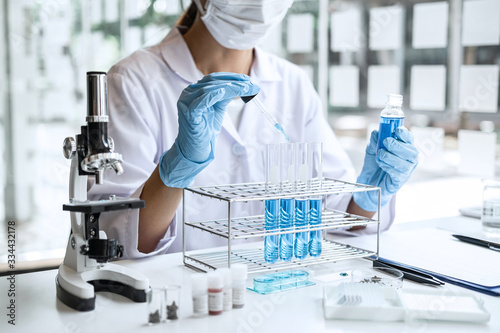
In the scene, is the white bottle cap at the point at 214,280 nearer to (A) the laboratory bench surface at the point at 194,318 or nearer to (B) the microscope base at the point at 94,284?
(A) the laboratory bench surface at the point at 194,318

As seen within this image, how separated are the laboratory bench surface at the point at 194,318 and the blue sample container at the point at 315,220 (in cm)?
13

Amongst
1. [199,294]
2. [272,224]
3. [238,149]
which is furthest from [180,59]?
[199,294]

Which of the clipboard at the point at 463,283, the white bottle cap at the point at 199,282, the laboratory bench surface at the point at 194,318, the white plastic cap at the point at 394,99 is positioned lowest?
the laboratory bench surface at the point at 194,318

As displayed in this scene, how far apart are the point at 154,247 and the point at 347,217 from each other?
→ 0.60 meters

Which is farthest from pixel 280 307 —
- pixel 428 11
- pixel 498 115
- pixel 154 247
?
pixel 428 11

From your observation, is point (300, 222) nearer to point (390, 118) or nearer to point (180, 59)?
point (390, 118)

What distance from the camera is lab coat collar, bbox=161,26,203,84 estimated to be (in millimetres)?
1942

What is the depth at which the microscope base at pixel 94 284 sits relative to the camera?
1.14 meters

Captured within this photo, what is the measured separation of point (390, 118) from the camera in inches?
60.9

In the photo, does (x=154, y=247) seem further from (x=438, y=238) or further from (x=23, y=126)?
(x=23, y=126)

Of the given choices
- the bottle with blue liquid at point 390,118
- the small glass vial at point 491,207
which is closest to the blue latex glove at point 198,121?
the bottle with blue liquid at point 390,118

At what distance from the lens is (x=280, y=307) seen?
117 cm

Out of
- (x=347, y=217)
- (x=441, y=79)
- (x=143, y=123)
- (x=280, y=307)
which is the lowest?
(x=280, y=307)

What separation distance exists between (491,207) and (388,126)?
566mm
